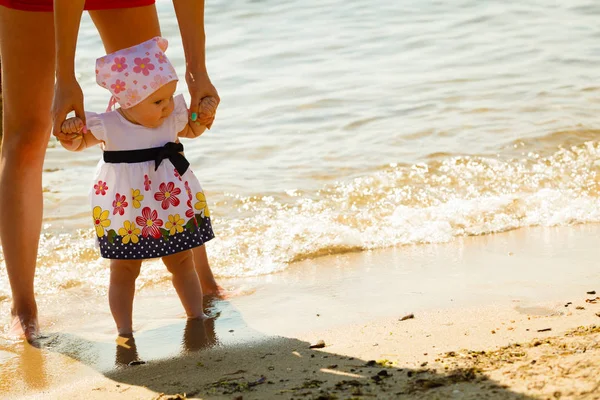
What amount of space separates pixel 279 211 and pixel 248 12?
7.60m

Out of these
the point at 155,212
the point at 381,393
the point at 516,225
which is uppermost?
the point at 155,212

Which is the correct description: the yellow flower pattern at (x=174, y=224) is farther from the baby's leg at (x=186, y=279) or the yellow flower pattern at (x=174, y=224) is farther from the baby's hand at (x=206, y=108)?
the baby's hand at (x=206, y=108)

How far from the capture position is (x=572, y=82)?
7.86 m

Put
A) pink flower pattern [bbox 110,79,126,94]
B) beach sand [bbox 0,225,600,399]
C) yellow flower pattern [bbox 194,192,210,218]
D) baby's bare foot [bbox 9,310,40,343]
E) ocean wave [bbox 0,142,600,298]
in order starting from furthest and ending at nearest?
ocean wave [bbox 0,142,600,298] → baby's bare foot [bbox 9,310,40,343] → yellow flower pattern [bbox 194,192,210,218] → pink flower pattern [bbox 110,79,126,94] → beach sand [bbox 0,225,600,399]

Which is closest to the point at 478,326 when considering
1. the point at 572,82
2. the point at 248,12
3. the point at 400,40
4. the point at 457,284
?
the point at 457,284

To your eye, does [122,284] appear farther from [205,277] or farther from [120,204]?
[205,277]

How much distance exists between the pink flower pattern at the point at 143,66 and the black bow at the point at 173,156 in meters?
0.28

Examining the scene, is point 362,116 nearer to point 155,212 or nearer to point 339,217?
point 339,217

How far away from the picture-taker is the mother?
3484mm

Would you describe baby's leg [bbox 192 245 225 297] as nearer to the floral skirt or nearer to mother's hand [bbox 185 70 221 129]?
the floral skirt

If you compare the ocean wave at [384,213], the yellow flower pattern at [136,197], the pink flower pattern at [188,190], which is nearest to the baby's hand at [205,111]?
the pink flower pattern at [188,190]

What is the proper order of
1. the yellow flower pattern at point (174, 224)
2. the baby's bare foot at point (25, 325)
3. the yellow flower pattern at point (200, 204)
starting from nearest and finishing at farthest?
the yellow flower pattern at point (174, 224), the yellow flower pattern at point (200, 204), the baby's bare foot at point (25, 325)

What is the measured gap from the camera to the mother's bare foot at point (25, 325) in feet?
12.0

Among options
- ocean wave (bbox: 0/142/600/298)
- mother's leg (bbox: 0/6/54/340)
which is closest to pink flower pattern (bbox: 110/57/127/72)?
mother's leg (bbox: 0/6/54/340)
